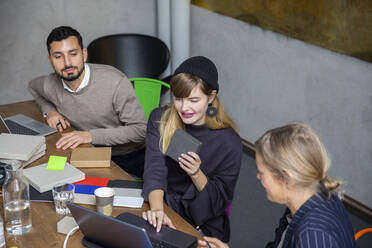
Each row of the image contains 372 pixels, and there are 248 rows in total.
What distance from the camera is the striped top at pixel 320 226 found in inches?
51.1

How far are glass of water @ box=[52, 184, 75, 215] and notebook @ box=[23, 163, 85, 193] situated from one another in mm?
128

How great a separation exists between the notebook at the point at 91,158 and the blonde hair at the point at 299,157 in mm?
914

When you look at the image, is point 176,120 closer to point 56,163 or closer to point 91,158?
point 91,158

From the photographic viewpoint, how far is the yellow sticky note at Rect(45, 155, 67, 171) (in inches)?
78.5

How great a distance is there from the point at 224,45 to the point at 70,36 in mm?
1851

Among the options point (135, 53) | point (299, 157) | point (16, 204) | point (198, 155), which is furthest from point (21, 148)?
point (135, 53)

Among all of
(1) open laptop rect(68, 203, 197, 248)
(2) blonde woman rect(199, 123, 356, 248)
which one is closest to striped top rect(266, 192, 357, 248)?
(2) blonde woman rect(199, 123, 356, 248)

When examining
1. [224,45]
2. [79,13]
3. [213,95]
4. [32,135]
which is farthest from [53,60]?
[224,45]

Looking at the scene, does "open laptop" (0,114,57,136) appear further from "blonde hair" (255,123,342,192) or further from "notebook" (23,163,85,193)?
"blonde hair" (255,123,342,192)

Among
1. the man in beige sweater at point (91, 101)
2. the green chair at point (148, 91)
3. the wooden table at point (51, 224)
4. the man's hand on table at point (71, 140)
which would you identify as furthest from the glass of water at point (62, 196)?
the green chair at point (148, 91)

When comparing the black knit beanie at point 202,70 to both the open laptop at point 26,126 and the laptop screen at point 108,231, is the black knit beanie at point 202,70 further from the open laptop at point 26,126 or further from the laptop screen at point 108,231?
the open laptop at point 26,126

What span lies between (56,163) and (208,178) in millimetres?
714

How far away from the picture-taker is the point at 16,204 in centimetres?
168

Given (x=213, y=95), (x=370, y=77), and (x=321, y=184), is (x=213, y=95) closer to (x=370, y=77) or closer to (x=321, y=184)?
(x=321, y=184)
